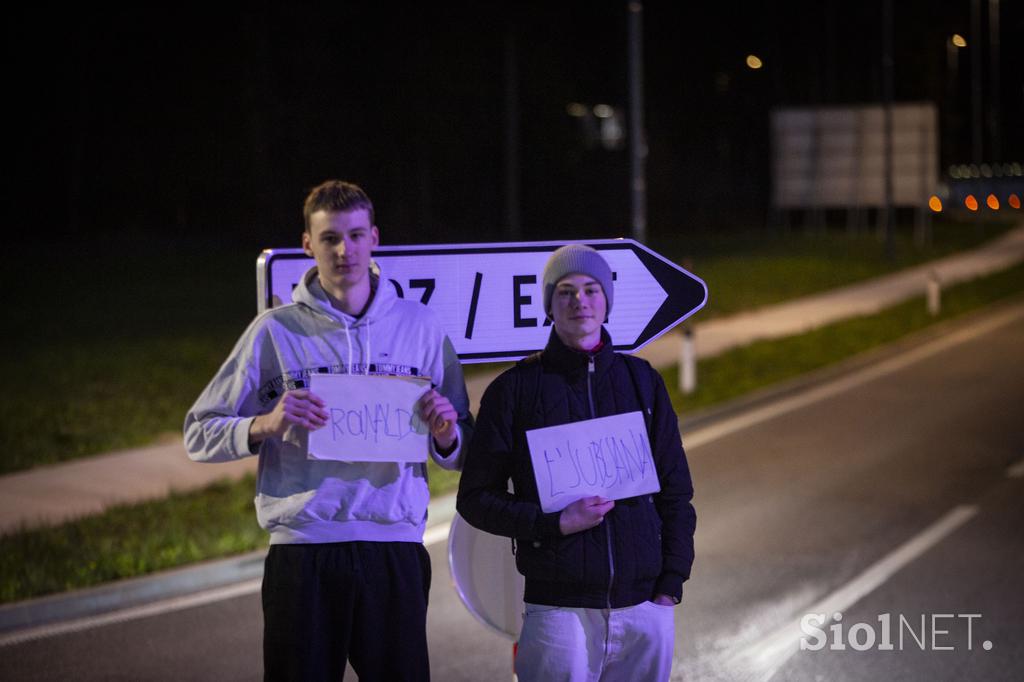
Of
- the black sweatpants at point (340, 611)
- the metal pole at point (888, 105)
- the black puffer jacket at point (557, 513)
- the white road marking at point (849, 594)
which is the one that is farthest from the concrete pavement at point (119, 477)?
the metal pole at point (888, 105)

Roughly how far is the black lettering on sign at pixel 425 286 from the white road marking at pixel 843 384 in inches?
345

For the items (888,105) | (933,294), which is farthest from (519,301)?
(888,105)

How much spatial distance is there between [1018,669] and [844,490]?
4514 millimetres

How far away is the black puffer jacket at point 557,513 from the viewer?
404 cm

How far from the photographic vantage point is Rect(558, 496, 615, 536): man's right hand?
13.0ft

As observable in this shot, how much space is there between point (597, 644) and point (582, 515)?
1.33 ft

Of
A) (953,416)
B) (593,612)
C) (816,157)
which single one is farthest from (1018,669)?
(816,157)

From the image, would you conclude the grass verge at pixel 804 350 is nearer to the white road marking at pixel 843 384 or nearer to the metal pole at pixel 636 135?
the white road marking at pixel 843 384

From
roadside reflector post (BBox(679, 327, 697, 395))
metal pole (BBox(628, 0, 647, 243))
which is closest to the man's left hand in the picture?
roadside reflector post (BBox(679, 327, 697, 395))

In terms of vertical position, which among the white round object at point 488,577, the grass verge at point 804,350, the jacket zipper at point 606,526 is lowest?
the grass verge at point 804,350

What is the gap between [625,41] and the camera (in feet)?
197

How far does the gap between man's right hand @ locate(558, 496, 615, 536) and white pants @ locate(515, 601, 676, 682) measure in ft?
0.87

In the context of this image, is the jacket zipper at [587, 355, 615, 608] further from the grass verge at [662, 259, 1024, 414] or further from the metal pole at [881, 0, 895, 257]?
the metal pole at [881, 0, 895, 257]

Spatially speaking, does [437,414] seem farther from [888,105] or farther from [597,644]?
[888,105]
